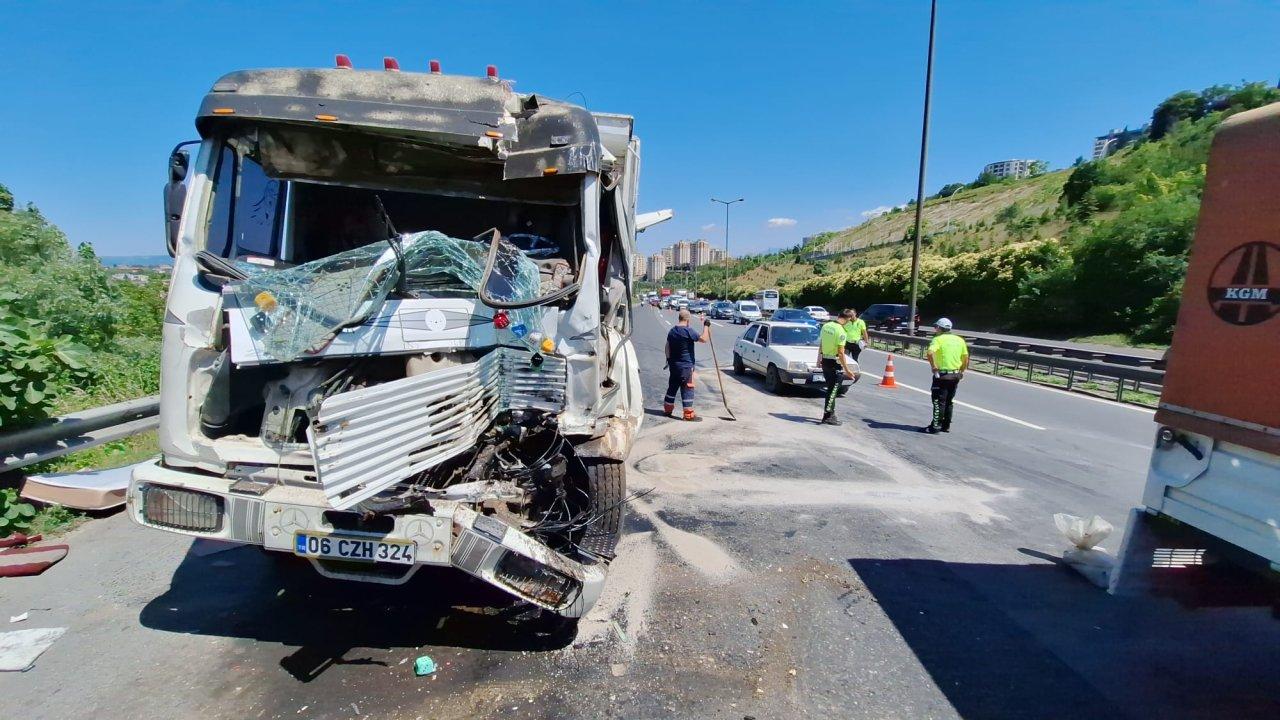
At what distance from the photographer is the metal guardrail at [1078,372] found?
1221cm

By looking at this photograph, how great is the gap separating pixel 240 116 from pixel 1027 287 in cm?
3354

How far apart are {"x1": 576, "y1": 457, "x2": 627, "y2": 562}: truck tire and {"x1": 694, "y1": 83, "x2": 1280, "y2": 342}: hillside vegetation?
86.5 feet

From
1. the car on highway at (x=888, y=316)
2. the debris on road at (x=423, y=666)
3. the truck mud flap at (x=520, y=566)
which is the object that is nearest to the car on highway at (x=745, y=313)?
the car on highway at (x=888, y=316)

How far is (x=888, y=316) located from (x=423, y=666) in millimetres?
31213

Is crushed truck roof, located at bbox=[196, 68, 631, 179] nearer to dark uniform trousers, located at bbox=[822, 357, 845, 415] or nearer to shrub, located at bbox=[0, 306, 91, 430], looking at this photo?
shrub, located at bbox=[0, 306, 91, 430]

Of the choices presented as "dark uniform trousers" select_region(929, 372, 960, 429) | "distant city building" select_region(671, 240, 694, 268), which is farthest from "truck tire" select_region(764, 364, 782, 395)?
"distant city building" select_region(671, 240, 694, 268)

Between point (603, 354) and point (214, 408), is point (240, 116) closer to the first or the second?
point (214, 408)

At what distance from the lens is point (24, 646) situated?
10.5 ft

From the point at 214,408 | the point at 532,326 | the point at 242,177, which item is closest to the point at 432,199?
the point at 242,177

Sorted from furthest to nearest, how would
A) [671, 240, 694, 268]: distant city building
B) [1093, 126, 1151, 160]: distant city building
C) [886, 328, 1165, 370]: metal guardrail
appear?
[671, 240, 694, 268]: distant city building, [1093, 126, 1151, 160]: distant city building, [886, 328, 1165, 370]: metal guardrail

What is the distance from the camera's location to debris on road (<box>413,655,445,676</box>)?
3.04 metres

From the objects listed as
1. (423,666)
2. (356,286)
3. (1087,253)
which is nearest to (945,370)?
(423,666)

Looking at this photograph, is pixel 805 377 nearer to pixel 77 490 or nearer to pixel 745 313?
pixel 77 490

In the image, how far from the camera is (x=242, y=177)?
362 cm
